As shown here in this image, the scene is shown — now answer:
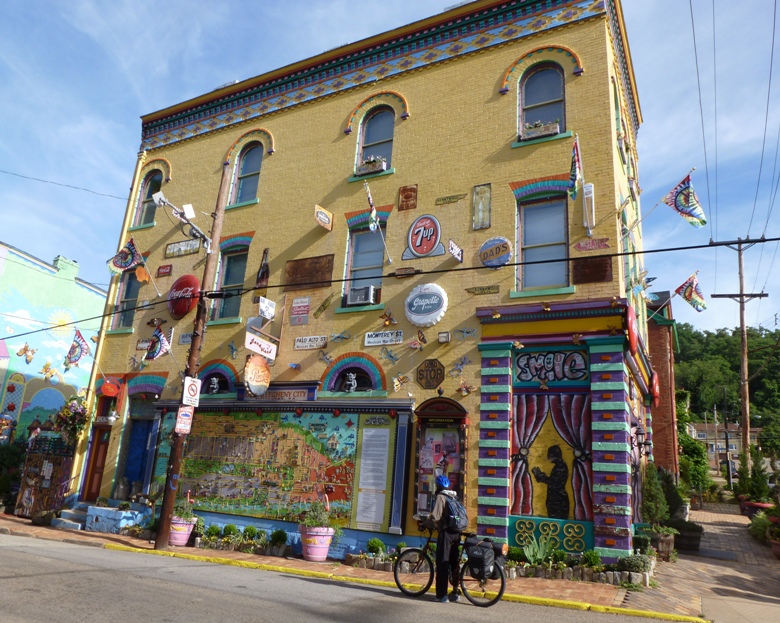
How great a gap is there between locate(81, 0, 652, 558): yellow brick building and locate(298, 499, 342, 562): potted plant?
559 mm

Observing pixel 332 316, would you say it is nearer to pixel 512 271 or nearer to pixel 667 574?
pixel 512 271

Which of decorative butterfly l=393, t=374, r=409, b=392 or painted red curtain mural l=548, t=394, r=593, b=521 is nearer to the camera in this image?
painted red curtain mural l=548, t=394, r=593, b=521

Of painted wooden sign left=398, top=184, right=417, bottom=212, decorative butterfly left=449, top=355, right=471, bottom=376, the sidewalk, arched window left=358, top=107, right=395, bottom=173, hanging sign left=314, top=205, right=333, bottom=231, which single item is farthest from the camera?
arched window left=358, top=107, right=395, bottom=173

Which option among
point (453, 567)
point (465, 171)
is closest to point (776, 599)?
point (453, 567)

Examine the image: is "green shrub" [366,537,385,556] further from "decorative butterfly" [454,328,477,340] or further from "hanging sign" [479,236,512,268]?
"hanging sign" [479,236,512,268]

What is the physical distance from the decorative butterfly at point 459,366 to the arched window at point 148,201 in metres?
12.5

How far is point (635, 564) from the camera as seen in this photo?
10.1 meters

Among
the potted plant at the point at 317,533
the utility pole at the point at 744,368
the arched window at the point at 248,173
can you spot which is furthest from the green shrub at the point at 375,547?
the utility pole at the point at 744,368

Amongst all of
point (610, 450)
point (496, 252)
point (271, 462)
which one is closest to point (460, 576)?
point (610, 450)

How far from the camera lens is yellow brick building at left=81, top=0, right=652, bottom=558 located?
466 inches

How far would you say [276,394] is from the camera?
49.3ft

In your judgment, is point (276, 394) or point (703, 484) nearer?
point (276, 394)

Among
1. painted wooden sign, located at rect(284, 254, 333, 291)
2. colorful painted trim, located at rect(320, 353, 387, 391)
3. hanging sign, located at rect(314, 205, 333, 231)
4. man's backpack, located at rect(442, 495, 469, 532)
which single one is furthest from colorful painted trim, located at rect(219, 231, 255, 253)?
man's backpack, located at rect(442, 495, 469, 532)

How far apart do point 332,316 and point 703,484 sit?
25.3 meters
